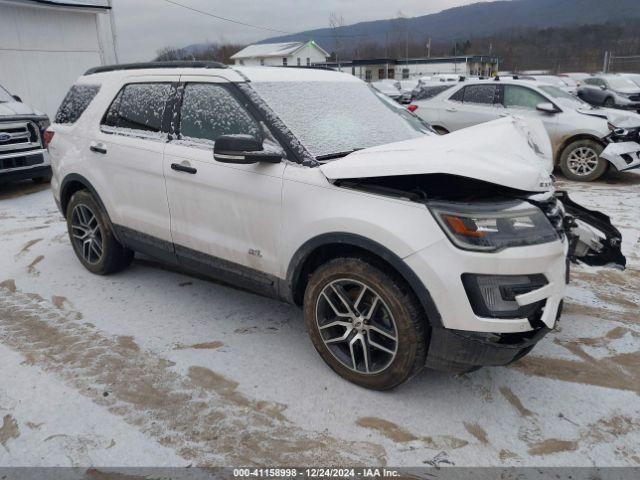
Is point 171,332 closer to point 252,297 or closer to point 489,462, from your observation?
point 252,297

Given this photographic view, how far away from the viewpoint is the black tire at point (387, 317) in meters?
2.61

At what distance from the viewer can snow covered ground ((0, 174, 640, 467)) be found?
98.1 inches

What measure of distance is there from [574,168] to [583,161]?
18 centimetres

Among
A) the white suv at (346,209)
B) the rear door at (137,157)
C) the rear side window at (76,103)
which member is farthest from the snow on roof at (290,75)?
the rear side window at (76,103)

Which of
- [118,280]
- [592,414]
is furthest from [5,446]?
[592,414]

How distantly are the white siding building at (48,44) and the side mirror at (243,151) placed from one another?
1345 centimetres

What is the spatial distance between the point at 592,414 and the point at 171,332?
2.72m

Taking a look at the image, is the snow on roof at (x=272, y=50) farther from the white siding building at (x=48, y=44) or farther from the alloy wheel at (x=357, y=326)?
the alloy wheel at (x=357, y=326)

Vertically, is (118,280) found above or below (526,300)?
below

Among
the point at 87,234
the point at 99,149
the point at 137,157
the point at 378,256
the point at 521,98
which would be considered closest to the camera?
the point at 378,256

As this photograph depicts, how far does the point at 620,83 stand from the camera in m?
21.6

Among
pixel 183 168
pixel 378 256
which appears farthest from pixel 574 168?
pixel 183 168

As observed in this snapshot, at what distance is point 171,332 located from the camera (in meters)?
3.62

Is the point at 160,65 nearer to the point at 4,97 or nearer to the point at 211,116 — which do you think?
the point at 211,116
